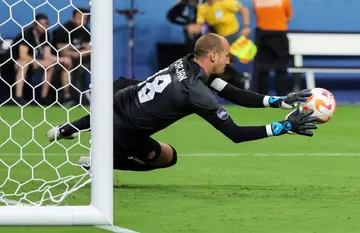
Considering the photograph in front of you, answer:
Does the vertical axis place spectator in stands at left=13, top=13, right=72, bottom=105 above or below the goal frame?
above

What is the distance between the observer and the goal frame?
5.89 m

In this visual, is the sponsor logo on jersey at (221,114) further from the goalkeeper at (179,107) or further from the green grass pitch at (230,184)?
the green grass pitch at (230,184)

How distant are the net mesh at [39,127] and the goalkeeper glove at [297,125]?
1345mm

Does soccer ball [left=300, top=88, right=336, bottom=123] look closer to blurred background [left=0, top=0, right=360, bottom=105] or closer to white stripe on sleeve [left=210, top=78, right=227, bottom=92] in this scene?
white stripe on sleeve [left=210, top=78, right=227, bottom=92]

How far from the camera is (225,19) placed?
1800 centimetres

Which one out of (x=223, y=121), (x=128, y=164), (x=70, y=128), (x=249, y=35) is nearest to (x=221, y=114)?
(x=223, y=121)

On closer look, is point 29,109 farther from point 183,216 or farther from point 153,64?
point 183,216

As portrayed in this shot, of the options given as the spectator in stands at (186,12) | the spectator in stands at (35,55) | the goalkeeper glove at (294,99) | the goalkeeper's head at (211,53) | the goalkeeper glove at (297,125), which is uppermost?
the spectator in stands at (186,12)

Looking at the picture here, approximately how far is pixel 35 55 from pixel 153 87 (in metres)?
5.57

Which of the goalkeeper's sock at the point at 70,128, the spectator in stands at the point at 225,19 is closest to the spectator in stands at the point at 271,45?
the spectator in stands at the point at 225,19

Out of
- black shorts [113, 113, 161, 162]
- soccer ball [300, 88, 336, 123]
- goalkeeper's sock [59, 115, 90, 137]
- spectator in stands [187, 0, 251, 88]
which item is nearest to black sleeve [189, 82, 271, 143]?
soccer ball [300, 88, 336, 123]

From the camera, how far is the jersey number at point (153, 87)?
746 cm

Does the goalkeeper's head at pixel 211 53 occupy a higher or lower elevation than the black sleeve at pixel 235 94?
higher

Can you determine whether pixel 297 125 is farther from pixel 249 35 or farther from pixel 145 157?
pixel 249 35
